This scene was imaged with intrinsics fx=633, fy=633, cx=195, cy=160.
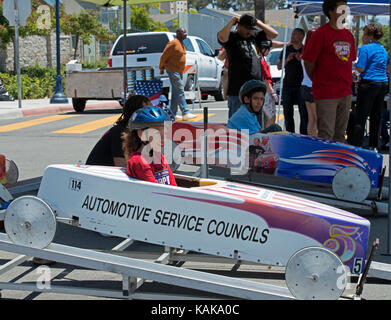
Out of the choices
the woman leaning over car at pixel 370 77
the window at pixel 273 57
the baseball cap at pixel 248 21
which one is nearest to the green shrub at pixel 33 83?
the window at pixel 273 57

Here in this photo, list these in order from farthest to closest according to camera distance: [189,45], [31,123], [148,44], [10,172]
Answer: [189,45] → [148,44] → [31,123] → [10,172]

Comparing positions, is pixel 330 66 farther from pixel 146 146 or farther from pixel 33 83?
pixel 33 83

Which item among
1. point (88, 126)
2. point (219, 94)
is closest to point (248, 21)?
point (88, 126)

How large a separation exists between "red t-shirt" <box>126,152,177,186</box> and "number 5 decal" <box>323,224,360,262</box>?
1.25 metres

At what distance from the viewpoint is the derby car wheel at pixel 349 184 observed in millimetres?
6633

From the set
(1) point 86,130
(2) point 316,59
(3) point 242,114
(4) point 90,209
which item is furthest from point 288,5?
(4) point 90,209

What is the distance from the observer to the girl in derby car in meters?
5.48

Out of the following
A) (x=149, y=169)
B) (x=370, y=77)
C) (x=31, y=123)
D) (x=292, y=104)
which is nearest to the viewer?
(x=149, y=169)

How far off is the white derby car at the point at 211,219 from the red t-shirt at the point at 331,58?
3552 mm

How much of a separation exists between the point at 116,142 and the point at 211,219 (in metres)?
1.86

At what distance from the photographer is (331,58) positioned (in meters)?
7.48

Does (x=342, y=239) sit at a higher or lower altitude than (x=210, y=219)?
lower

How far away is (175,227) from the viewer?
13.4 ft
